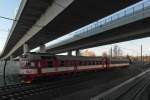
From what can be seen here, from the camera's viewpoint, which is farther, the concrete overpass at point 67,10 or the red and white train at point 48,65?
the red and white train at point 48,65

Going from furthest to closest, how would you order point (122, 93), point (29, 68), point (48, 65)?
point (48, 65), point (29, 68), point (122, 93)

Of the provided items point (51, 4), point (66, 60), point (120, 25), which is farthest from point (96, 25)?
point (51, 4)

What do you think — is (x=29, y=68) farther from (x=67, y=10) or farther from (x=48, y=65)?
(x=67, y=10)

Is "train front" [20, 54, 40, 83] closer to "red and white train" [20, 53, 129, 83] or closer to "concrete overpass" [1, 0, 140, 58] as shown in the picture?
"red and white train" [20, 53, 129, 83]

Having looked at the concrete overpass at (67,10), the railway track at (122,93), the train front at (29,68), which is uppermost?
the concrete overpass at (67,10)

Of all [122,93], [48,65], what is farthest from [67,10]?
[122,93]

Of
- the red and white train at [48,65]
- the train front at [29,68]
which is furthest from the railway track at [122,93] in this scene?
the train front at [29,68]

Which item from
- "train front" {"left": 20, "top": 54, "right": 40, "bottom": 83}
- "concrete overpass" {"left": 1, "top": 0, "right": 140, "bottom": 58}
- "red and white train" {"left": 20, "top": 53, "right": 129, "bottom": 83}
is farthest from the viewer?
"red and white train" {"left": 20, "top": 53, "right": 129, "bottom": 83}

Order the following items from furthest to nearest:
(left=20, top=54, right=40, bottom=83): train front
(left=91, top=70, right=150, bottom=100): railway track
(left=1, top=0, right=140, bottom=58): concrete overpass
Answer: (left=20, top=54, right=40, bottom=83): train front → (left=1, top=0, right=140, bottom=58): concrete overpass → (left=91, top=70, right=150, bottom=100): railway track

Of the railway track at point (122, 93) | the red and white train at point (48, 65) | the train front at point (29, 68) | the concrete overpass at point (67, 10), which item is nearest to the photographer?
the railway track at point (122, 93)

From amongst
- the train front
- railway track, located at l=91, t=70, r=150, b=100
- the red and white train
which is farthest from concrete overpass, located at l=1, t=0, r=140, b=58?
railway track, located at l=91, t=70, r=150, b=100

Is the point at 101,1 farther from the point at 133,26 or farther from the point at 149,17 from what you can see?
the point at 133,26

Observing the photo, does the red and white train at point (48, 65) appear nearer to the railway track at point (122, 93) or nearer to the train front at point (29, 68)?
the train front at point (29, 68)

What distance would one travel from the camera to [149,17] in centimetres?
2620
